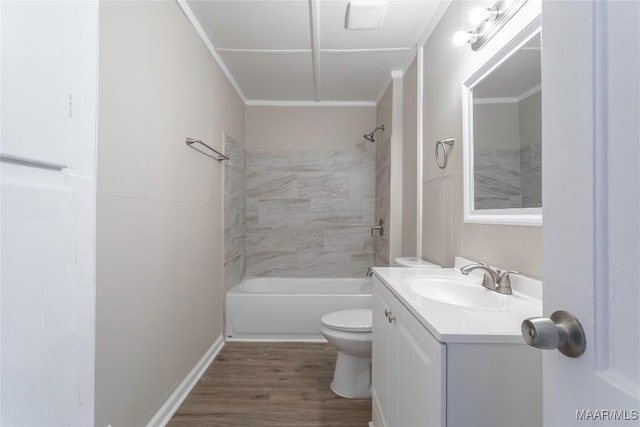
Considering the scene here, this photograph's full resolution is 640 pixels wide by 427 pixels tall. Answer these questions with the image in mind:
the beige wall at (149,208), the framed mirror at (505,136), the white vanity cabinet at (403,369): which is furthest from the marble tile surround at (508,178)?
the beige wall at (149,208)

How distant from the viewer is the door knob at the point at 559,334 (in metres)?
0.40

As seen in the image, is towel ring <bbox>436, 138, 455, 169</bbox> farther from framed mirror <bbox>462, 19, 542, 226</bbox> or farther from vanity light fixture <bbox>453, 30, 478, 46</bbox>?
vanity light fixture <bbox>453, 30, 478, 46</bbox>

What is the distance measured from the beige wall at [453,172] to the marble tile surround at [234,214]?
5.52 ft

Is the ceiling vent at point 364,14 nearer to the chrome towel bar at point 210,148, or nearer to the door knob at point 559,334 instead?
the chrome towel bar at point 210,148

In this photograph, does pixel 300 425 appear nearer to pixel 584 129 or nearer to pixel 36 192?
pixel 36 192

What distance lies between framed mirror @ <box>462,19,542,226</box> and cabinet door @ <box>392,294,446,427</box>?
58 centimetres

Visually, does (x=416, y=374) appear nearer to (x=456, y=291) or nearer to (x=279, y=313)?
(x=456, y=291)

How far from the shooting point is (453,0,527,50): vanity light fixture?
46.7 inches

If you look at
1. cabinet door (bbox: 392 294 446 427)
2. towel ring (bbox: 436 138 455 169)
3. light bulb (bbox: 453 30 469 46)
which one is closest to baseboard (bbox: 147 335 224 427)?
cabinet door (bbox: 392 294 446 427)

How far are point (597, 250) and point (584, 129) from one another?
154 mm

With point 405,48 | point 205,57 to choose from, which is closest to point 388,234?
point 405,48

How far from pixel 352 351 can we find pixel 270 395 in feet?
1.96

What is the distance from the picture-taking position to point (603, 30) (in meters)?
0.38

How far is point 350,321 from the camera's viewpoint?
6.61 feet
